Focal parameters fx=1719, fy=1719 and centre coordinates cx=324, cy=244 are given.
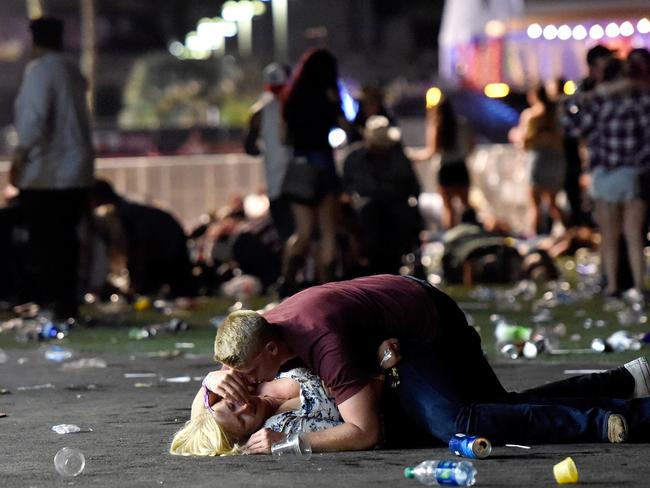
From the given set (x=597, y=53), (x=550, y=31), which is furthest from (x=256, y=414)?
(x=550, y=31)

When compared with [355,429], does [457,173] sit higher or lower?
lower

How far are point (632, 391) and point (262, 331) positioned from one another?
1769mm

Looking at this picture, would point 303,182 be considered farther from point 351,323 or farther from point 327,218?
point 351,323

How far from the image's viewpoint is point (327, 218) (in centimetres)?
1441

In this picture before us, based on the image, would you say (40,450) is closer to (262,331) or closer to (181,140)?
(262,331)

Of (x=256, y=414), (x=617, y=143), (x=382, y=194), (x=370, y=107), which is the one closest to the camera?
(x=256, y=414)

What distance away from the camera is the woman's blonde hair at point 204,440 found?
21.8 feet

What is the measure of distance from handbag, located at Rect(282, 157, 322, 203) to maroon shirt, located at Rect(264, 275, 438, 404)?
7.44 m

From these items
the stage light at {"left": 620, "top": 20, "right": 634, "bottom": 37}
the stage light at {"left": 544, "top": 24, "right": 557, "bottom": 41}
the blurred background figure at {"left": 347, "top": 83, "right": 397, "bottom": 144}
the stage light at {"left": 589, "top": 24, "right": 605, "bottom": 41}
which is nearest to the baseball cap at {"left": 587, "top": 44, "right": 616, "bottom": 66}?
the blurred background figure at {"left": 347, "top": 83, "right": 397, "bottom": 144}

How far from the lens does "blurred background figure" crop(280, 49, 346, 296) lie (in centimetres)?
1427

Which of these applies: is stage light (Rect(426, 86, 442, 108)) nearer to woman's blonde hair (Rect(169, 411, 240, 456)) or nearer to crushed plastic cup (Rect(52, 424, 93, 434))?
crushed plastic cup (Rect(52, 424, 93, 434))

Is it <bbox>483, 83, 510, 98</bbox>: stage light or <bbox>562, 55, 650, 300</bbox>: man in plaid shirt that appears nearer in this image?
<bbox>562, 55, 650, 300</bbox>: man in plaid shirt

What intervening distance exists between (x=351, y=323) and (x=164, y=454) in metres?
1.02

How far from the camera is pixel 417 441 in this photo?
22.3 ft
